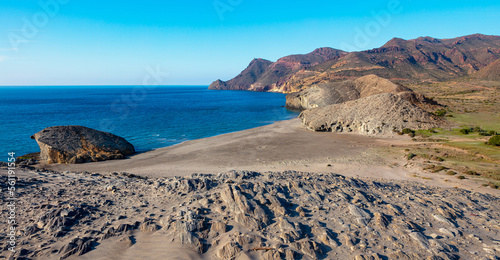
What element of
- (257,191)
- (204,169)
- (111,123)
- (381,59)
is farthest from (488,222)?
(381,59)

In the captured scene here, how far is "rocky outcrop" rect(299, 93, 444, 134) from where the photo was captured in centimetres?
4372

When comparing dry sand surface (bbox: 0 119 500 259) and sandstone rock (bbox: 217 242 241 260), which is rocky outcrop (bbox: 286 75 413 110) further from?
sandstone rock (bbox: 217 242 241 260)

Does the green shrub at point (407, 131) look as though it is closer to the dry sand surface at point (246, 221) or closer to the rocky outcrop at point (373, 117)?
the rocky outcrop at point (373, 117)

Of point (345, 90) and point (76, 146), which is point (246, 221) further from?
point (345, 90)

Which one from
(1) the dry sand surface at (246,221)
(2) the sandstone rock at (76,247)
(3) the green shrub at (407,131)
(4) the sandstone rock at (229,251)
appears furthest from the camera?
(3) the green shrub at (407,131)

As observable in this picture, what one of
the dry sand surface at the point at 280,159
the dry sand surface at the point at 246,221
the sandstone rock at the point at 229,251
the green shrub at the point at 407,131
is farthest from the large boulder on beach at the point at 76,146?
the green shrub at the point at 407,131

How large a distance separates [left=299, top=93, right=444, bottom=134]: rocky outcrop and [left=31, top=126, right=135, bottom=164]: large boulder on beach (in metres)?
36.4

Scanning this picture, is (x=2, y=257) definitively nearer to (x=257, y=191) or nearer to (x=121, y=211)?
(x=121, y=211)

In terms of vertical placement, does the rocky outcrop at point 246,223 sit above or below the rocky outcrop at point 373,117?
below

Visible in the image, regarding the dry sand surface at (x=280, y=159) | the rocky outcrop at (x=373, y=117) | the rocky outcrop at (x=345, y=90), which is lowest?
the dry sand surface at (x=280, y=159)

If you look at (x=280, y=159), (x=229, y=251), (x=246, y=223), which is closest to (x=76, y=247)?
(x=229, y=251)

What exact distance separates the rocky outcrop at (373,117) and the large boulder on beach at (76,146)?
3645 cm

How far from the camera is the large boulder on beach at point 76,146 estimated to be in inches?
1155

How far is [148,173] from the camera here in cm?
2444
